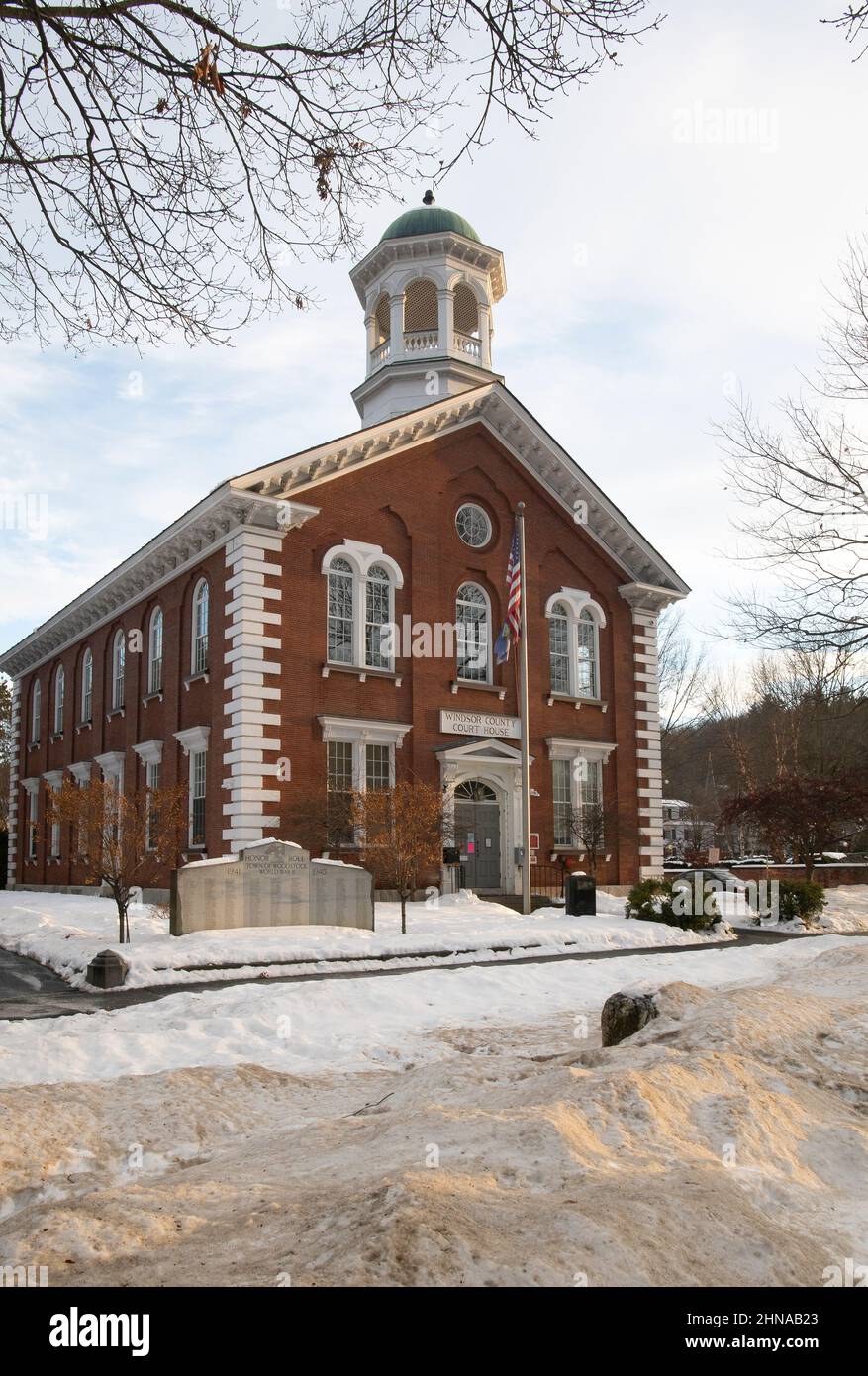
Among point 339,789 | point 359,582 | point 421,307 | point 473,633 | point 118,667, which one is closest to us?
point 339,789

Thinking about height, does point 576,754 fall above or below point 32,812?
above

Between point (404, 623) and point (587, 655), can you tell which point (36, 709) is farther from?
point (587, 655)

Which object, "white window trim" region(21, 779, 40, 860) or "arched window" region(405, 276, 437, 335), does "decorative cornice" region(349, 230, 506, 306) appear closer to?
"arched window" region(405, 276, 437, 335)

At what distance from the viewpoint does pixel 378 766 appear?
82.7ft

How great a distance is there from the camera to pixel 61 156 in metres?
8.40

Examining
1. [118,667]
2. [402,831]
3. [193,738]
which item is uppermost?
[118,667]

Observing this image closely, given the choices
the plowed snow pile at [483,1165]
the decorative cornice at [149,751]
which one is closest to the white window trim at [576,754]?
the decorative cornice at [149,751]

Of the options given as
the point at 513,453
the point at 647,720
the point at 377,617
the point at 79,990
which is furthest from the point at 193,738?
the point at 647,720

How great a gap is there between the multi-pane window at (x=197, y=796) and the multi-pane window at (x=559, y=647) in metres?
9.68

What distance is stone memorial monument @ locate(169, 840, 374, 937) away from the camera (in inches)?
648

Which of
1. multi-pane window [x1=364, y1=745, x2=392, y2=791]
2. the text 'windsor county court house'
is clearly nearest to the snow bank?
the text 'windsor county court house'

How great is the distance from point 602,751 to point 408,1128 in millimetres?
24571

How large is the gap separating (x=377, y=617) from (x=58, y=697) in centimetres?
1614
